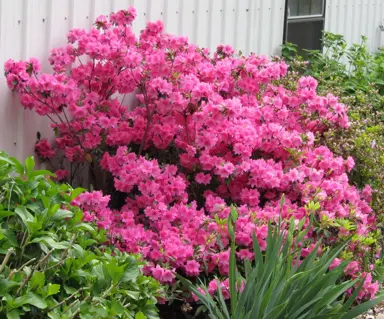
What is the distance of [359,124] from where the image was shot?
19.1 ft

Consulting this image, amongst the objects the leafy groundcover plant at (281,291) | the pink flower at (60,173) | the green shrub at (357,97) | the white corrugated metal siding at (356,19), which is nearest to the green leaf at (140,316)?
the leafy groundcover plant at (281,291)

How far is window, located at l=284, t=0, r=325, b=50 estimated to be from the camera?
8.41 m

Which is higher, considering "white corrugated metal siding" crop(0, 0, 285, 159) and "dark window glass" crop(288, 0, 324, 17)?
"dark window glass" crop(288, 0, 324, 17)

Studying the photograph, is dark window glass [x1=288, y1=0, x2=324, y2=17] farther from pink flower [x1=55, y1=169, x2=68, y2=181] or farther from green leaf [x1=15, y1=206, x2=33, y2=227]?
Answer: green leaf [x1=15, y1=206, x2=33, y2=227]

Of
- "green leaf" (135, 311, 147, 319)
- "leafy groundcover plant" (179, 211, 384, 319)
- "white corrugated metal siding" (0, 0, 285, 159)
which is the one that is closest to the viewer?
"green leaf" (135, 311, 147, 319)

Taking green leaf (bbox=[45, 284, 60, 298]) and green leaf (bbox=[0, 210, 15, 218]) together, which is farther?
green leaf (bbox=[0, 210, 15, 218])

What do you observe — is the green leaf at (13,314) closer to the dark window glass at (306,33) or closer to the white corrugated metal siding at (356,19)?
the dark window glass at (306,33)

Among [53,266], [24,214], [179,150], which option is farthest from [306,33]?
[53,266]

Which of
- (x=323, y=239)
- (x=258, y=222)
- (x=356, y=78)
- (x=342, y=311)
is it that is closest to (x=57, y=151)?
(x=258, y=222)

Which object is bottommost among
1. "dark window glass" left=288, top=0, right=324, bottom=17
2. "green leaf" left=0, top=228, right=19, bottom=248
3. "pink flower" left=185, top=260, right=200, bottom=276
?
"pink flower" left=185, top=260, right=200, bottom=276

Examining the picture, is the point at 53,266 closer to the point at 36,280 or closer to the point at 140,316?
the point at 36,280

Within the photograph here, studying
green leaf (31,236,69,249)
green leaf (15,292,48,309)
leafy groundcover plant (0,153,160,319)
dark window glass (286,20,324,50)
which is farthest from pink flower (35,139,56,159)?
dark window glass (286,20,324,50)

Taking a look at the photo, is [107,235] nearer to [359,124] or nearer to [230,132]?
[230,132]

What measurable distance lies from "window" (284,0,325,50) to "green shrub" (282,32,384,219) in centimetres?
17
